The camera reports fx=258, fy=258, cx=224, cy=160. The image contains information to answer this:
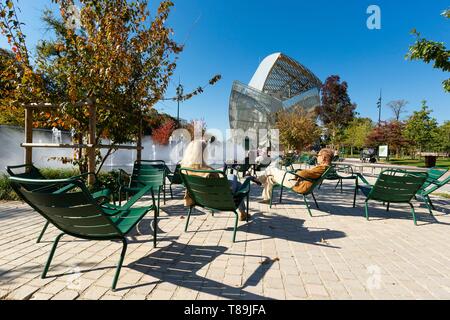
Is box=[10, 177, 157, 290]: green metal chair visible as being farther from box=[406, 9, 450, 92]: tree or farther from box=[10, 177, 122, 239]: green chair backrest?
box=[406, 9, 450, 92]: tree

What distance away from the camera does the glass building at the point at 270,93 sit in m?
43.5

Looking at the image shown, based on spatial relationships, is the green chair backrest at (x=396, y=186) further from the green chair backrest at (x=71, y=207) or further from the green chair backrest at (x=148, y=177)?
the green chair backrest at (x=71, y=207)

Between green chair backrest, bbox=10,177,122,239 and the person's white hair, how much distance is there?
184cm

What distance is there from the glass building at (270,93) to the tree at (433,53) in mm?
32605

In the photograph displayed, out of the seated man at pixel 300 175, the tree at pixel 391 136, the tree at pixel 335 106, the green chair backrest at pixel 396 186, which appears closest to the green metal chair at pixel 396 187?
the green chair backrest at pixel 396 186

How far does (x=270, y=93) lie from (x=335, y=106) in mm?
12112

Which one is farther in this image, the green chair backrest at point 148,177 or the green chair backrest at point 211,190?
the green chair backrest at point 148,177

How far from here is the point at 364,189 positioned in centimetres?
480

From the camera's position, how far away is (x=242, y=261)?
8.84 feet

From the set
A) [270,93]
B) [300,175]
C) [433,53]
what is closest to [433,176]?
[300,175]

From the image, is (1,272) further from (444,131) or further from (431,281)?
(444,131)
